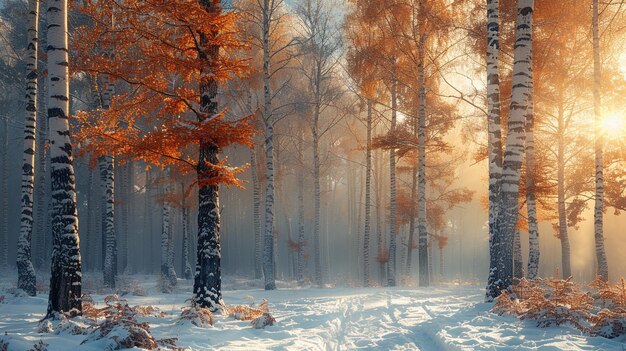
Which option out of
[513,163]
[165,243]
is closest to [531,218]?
[513,163]

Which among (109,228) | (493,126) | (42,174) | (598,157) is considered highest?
(493,126)

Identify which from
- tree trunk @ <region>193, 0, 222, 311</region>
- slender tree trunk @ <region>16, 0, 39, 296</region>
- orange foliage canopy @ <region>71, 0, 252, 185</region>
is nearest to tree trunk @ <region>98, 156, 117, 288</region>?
slender tree trunk @ <region>16, 0, 39, 296</region>

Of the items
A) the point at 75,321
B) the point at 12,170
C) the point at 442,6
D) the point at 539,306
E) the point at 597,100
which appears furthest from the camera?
the point at 12,170

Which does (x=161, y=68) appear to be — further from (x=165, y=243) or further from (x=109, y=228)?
(x=165, y=243)

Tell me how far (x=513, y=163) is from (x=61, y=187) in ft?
30.7

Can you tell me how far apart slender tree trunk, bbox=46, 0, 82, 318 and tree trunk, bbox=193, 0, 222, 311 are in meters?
2.37

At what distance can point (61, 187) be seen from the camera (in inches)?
298

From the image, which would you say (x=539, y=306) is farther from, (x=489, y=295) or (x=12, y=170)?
(x=12, y=170)

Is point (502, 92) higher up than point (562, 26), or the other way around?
point (562, 26)

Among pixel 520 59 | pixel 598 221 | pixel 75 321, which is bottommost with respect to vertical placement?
pixel 75 321

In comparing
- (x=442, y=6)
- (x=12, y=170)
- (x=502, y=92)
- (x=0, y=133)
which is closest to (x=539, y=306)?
(x=502, y=92)

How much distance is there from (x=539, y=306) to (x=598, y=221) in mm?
10513

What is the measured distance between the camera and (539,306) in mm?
7332

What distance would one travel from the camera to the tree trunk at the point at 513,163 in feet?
33.0
